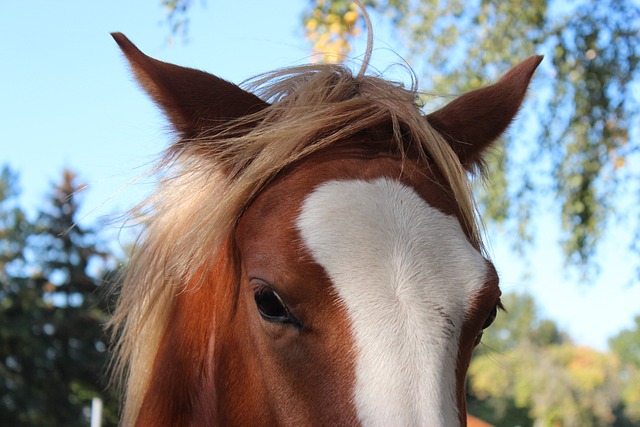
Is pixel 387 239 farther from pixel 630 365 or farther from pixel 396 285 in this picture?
pixel 630 365

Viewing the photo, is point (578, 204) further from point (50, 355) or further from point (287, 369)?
point (50, 355)

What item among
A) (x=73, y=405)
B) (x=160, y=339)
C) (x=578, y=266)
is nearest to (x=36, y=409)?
(x=73, y=405)

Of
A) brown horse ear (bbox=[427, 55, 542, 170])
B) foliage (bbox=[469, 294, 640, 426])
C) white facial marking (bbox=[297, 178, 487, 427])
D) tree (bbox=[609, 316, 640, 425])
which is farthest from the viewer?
tree (bbox=[609, 316, 640, 425])

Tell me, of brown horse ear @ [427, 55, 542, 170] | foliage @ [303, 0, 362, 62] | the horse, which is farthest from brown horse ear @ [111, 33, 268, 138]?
foliage @ [303, 0, 362, 62]

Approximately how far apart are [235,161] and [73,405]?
26797 millimetres

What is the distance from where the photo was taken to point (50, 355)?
26.7 meters

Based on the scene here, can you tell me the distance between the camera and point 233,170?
2109 millimetres

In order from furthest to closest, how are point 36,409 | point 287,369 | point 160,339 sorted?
point 36,409, point 160,339, point 287,369

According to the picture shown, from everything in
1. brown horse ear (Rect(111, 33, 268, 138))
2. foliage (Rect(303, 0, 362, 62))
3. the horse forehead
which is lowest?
the horse forehead

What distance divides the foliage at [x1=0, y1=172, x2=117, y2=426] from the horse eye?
23630 mm

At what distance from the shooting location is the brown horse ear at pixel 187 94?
1980mm

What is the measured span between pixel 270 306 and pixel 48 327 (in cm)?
2750

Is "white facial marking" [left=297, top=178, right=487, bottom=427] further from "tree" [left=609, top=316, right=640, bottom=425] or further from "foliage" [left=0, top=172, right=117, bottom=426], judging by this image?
"tree" [left=609, top=316, right=640, bottom=425]

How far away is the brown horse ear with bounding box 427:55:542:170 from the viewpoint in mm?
2459
